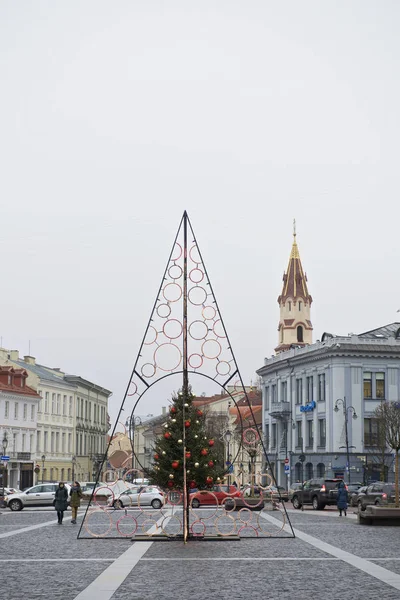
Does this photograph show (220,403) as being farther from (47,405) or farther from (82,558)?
(82,558)

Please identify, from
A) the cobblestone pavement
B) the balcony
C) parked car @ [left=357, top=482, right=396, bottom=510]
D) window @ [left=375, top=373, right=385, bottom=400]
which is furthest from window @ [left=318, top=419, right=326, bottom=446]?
the cobblestone pavement

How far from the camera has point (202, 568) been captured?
18766 mm

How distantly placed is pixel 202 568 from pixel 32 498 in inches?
1458

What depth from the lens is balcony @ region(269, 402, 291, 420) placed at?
315 ft

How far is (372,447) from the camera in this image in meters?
83.1

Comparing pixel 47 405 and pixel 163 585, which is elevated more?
pixel 47 405

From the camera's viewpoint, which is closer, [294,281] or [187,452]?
[187,452]

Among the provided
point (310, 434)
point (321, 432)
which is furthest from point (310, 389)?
point (321, 432)

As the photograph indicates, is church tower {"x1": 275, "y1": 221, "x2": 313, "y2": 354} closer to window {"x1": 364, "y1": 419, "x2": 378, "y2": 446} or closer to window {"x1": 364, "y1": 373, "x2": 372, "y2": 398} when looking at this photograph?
window {"x1": 364, "y1": 373, "x2": 372, "y2": 398}

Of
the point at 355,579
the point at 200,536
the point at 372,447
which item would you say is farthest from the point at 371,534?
the point at 372,447

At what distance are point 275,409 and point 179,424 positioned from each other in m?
71.8

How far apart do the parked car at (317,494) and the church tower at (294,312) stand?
69081 mm

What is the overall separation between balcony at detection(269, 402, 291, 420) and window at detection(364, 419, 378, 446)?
12554 millimetres

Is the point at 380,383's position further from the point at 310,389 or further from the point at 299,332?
the point at 299,332
